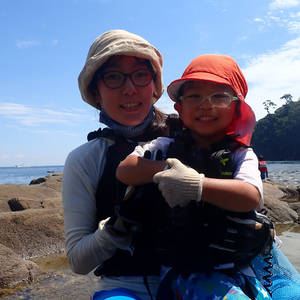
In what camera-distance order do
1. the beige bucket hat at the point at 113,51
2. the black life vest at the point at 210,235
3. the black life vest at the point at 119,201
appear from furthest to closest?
the beige bucket hat at the point at 113,51
the black life vest at the point at 119,201
the black life vest at the point at 210,235

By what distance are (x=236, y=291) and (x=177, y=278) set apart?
0.98 ft

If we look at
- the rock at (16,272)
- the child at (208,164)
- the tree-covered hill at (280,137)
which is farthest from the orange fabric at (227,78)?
the tree-covered hill at (280,137)

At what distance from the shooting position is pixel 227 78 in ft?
6.31

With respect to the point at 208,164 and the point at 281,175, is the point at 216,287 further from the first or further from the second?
the point at 281,175

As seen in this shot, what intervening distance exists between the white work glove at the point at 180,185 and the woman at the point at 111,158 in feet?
1.31

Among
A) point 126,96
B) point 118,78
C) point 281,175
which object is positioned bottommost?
point 281,175

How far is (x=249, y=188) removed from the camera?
1.54 metres

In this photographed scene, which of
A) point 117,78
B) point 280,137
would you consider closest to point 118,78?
point 117,78

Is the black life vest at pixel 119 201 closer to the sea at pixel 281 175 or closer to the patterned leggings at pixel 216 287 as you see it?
the patterned leggings at pixel 216 287

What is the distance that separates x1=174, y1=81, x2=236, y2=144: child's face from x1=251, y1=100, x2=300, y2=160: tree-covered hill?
71426 mm

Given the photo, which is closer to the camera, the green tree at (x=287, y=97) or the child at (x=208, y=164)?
the child at (x=208, y=164)

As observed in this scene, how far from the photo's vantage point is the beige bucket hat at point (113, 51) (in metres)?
2.07

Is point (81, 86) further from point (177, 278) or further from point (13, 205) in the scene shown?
point (13, 205)

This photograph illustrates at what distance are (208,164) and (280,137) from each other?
7458 cm
